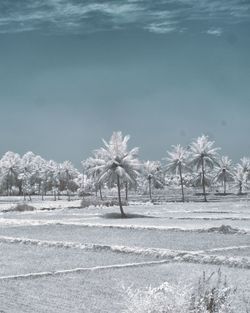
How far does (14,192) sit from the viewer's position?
492 ft

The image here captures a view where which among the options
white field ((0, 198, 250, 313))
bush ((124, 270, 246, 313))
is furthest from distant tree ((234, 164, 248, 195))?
bush ((124, 270, 246, 313))

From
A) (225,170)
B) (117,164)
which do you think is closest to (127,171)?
(117,164)

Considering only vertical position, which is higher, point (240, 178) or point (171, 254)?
point (240, 178)

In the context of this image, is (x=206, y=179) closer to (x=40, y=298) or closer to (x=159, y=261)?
(x=159, y=261)

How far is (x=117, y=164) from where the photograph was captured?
156 feet

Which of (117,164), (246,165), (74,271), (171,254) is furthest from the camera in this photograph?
(246,165)

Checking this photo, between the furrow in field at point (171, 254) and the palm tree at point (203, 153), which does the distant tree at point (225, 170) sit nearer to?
the palm tree at point (203, 153)

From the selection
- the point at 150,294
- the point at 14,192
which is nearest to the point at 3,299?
the point at 150,294

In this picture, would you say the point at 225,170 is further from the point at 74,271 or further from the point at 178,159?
the point at 74,271

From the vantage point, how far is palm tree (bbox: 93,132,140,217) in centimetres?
4728

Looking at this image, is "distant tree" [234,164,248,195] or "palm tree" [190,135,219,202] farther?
"distant tree" [234,164,248,195]

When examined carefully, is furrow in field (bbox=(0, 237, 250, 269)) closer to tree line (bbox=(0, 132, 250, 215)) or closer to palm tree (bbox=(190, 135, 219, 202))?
tree line (bbox=(0, 132, 250, 215))

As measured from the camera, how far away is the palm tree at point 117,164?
155ft

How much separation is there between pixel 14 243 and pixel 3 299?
12.7 metres
